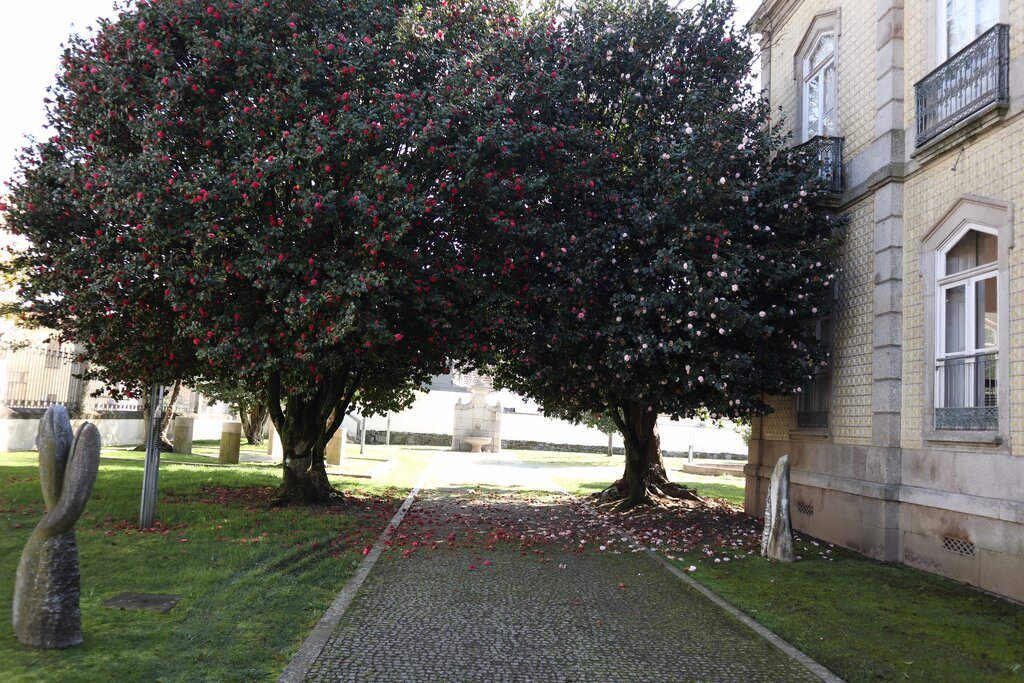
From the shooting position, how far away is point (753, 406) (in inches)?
455

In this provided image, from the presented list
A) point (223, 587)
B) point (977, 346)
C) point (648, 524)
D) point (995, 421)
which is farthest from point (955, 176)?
point (223, 587)

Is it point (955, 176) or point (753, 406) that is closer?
point (955, 176)

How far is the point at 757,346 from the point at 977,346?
3077 millimetres

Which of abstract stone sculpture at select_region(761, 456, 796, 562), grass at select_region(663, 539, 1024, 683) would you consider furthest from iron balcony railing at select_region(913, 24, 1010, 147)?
grass at select_region(663, 539, 1024, 683)

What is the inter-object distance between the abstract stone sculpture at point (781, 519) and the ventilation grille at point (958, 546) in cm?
167

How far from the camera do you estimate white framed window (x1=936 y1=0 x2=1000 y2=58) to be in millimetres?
9156

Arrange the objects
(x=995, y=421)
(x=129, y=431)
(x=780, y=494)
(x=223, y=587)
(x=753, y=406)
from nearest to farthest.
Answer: (x=223, y=587) < (x=995, y=421) < (x=780, y=494) < (x=753, y=406) < (x=129, y=431)

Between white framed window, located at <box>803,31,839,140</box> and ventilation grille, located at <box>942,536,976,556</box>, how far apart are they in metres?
6.40

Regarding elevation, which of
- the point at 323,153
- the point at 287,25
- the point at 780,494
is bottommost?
the point at 780,494

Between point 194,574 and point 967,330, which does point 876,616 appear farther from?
point 194,574

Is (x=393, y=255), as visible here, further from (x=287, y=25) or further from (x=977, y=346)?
(x=977, y=346)

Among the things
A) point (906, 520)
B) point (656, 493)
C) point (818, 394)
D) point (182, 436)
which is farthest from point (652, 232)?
point (182, 436)

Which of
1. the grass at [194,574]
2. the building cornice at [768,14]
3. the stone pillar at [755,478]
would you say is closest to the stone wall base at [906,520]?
the stone pillar at [755,478]

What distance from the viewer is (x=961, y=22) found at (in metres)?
9.62
